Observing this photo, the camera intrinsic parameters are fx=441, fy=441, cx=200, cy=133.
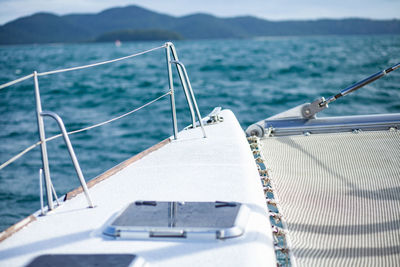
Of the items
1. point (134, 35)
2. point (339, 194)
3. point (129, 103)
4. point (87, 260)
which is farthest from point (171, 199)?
point (134, 35)

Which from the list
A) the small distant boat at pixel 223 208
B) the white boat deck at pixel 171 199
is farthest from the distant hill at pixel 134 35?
the white boat deck at pixel 171 199

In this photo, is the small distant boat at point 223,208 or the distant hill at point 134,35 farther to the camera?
the distant hill at point 134,35

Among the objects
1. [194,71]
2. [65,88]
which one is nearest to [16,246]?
[65,88]

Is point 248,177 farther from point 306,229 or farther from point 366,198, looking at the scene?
point 366,198

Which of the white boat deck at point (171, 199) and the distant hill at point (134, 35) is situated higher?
the distant hill at point (134, 35)

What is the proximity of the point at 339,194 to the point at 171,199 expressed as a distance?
1.04 m

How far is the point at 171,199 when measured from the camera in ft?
5.76

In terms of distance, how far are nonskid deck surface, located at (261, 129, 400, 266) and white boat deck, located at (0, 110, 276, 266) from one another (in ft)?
1.01

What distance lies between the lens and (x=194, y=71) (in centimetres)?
1720

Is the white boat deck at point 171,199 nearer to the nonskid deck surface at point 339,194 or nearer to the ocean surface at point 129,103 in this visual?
the nonskid deck surface at point 339,194

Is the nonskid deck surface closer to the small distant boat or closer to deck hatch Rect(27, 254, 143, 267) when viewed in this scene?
the small distant boat

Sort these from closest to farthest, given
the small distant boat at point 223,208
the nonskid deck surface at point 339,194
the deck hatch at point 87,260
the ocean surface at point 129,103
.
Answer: the deck hatch at point 87,260 < the small distant boat at point 223,208 < the nonskid deck surface at point 339,194 < the ocean surface at point 129,103

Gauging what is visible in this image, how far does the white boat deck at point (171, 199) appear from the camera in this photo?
53.3 inches

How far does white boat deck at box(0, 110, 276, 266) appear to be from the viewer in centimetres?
135
